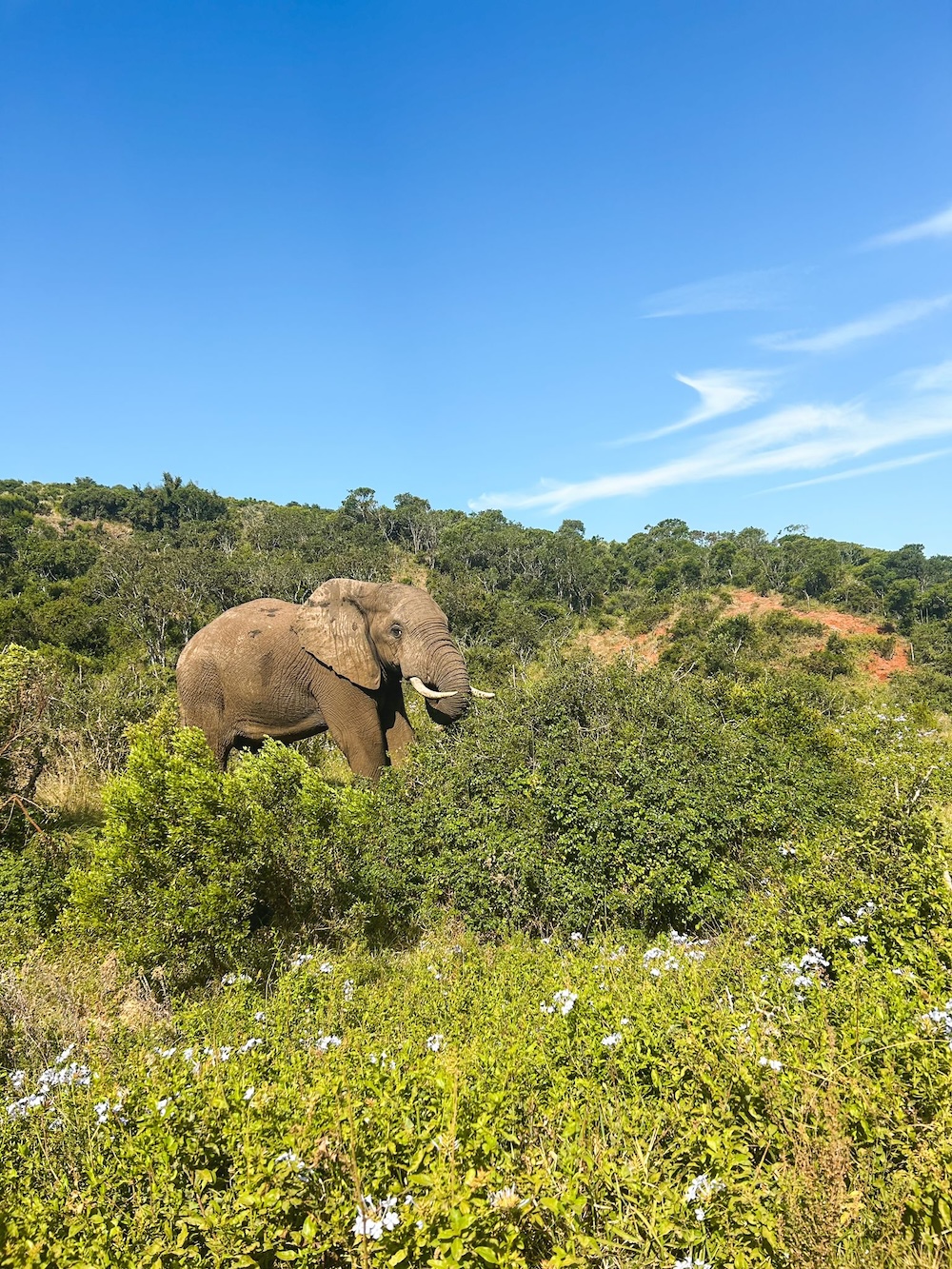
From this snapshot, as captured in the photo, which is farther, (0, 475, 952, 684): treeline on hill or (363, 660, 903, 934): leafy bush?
(0, 475, 952, 684): treeline on hill

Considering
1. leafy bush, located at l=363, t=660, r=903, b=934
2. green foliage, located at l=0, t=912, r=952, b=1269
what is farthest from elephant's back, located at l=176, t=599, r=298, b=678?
green foliage, located at l=0, t=912, r=952, b=1269

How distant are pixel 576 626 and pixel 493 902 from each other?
4217 centimetres

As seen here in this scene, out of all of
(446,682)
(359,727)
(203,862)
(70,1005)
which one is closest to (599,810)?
(446,682)

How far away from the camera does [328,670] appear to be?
27.0 ft

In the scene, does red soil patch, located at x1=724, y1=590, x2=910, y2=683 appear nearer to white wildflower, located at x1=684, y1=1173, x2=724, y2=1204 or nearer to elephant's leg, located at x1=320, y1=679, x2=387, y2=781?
elephant's leg, located at x1=320, y1=679, x2=387, y2=781

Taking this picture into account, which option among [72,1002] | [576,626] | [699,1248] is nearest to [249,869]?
[72,1002]

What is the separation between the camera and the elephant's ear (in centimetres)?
792

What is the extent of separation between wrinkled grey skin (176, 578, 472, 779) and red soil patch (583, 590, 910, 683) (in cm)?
3056

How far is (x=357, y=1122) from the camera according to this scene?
7.58 ft

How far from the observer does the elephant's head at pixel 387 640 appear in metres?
7.66

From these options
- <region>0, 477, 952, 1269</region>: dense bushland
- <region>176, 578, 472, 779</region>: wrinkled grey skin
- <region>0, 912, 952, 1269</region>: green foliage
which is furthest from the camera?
<region>176, 578, 472, 779</region>: wrinkled grey skin

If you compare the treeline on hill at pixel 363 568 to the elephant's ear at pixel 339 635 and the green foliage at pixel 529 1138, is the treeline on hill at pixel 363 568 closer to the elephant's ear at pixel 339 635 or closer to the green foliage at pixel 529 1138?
the elephant's ear at pixel 339 635

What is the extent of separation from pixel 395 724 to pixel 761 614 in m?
43.7

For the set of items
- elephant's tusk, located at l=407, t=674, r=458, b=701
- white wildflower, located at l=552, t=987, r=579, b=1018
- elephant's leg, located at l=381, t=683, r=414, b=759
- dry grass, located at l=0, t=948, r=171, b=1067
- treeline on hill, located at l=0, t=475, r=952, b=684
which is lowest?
dry grass, located at l=0, t=948, r=171, b=1067
